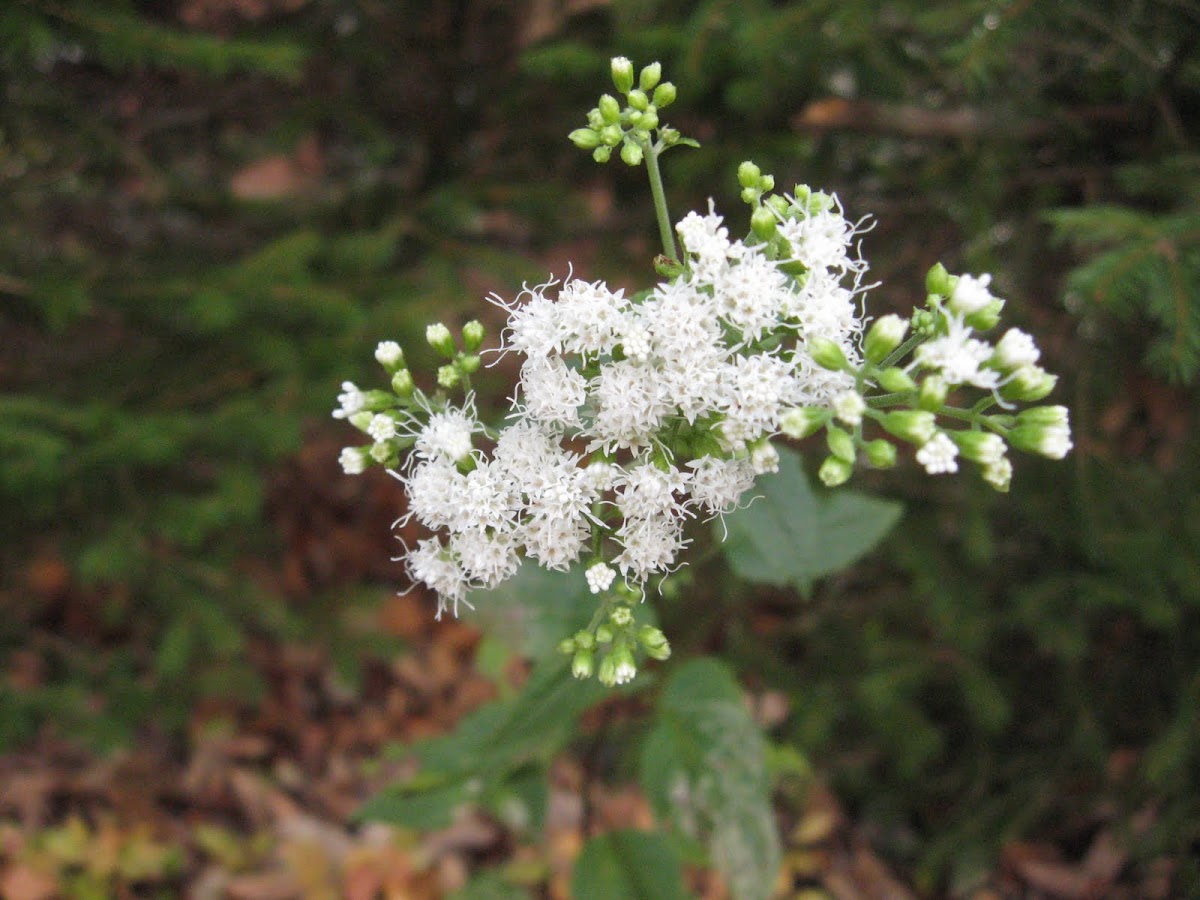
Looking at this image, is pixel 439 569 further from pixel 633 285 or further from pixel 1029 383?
pixel 633 285

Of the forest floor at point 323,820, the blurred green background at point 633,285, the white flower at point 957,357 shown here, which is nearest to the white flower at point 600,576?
the white flower at point 957,357

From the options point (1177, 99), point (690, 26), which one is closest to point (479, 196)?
point (690, 26)

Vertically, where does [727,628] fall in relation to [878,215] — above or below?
below

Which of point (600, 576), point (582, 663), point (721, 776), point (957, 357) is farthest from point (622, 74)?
point (721, 776)

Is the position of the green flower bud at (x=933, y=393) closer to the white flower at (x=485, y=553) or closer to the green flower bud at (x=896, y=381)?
the green flower bud at (x=896, y=381)

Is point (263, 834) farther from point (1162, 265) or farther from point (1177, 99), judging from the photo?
point (1177, 99)

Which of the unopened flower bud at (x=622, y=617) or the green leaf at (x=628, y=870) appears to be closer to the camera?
the unopened flower bud at (x=622, y=617)

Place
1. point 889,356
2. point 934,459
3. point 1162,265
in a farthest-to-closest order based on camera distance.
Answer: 1. point 1162,265
2. point 889,356
3. point 934,459
